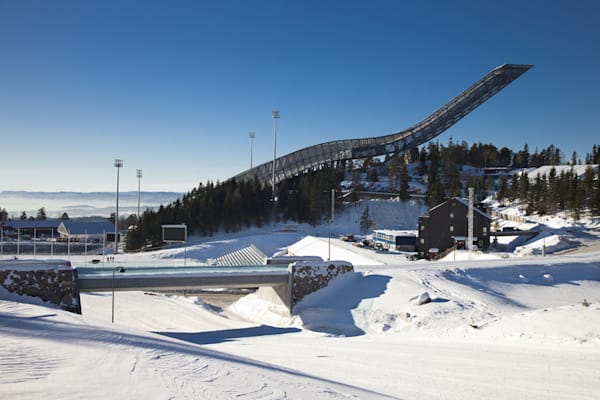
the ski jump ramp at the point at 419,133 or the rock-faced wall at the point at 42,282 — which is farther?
the ski jump ramp at the point at 419,133

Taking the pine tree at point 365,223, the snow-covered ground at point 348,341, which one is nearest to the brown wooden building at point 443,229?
the pine tree at point 365,223

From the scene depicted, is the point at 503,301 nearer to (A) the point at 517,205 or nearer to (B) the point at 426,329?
(B) the point at 426,329

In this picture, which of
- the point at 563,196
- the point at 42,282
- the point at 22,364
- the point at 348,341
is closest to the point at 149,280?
the point at 42,282

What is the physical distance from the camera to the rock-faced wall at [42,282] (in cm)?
1900

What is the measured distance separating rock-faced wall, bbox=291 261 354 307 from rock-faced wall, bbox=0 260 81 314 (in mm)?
9854

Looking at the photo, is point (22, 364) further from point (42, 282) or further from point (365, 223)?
point (365, 223)

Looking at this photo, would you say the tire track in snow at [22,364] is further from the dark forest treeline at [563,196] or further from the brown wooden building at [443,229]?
the dark forest treeline at [563,196]

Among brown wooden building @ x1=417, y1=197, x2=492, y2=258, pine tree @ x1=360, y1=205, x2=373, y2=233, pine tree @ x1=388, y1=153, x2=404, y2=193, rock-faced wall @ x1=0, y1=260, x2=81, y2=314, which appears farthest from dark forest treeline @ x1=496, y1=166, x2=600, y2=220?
rock-faced wall @ x1=0, y1=260, x2=81, y2=314

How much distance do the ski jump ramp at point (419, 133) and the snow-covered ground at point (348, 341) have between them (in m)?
41.2

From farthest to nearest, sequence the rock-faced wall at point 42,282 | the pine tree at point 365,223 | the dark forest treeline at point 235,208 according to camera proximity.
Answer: the pine tree at point 365,223 < the dark forest treeline at point 235,208 < the rock-faced wall at point 42,282

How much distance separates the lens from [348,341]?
16.7 meters

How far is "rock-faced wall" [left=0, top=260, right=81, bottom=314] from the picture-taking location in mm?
19000

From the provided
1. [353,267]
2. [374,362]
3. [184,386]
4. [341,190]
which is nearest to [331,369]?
[374,362]

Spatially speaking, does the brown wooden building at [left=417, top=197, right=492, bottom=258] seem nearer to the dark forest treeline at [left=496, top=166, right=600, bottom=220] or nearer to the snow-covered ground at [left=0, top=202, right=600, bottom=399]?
the snow-covered ground at [left=0, top=202, right=600, bottom=399]
